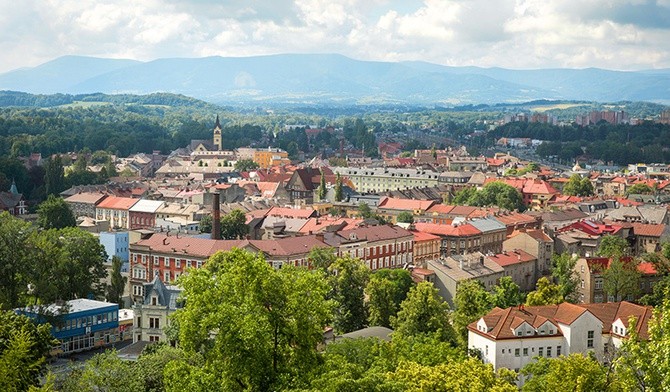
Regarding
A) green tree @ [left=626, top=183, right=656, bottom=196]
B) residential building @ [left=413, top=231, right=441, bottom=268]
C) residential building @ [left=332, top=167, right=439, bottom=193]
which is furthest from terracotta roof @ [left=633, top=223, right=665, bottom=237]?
residential building @ [left=332, top=167, right=439, bottom=193]

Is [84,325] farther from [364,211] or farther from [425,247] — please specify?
[364,211]

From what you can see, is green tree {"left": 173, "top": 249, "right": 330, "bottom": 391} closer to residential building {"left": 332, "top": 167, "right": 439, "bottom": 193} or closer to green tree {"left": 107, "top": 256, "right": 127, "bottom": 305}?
green tree {"left": 107, "top": 256, "right": 127, "bottom": 305}

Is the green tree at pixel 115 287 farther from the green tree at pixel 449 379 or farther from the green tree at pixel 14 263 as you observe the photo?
the green tree at pixel 449 379

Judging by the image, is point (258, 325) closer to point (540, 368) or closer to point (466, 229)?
point (540, 368)

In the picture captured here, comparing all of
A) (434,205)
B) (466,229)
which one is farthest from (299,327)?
(434,205)

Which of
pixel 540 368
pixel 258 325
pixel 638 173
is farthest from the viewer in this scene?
pixel 638 173

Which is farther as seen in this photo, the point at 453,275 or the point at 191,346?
the point at 453,275

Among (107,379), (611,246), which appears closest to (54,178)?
(611,246)
